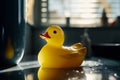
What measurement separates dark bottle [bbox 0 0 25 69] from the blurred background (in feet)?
3.30

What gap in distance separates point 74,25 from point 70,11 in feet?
0.36

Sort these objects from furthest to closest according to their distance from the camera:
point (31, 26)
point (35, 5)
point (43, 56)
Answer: point (35, 5) < point (31, 26) < point (43, 56)

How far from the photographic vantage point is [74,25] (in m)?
1.96

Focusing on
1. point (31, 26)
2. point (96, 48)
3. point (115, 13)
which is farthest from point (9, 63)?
point (115, 13)

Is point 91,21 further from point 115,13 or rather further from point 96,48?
point 96,48

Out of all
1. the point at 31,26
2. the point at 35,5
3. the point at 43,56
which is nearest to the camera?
the point at 43,56

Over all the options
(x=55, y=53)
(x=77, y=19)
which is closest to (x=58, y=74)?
(x=55, y=53)

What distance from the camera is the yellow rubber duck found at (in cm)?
75

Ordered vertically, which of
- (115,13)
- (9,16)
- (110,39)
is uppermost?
(9,16)

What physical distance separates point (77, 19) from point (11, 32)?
1.24 m

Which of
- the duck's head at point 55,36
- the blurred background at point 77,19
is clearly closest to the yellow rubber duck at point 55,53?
the duck's head at point 55,36

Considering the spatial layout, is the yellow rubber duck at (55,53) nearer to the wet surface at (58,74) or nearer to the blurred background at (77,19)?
the wet surface at (58,74)

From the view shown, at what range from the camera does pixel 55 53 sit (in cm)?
75

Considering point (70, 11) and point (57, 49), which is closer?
point (57, 49)
